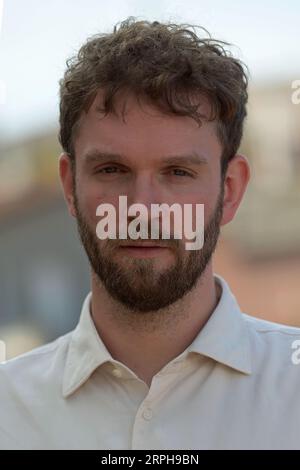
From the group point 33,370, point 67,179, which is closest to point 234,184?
point 67,179

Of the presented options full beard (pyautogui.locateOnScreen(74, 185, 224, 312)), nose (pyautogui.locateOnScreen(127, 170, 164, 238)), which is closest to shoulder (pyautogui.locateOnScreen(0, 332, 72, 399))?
full beard (pyautogui.locateOnScreen(74, 185, 224, 312))

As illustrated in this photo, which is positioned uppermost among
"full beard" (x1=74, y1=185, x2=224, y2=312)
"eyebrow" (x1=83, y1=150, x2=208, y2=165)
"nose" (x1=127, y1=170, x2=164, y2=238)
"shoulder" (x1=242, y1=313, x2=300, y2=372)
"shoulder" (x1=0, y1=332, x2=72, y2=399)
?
"eyebrow" (x1=83, y1=150, x2=208, y2=165)

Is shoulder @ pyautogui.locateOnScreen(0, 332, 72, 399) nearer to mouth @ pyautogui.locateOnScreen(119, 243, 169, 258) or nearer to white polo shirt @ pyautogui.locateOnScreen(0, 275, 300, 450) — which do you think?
white polo shirt @ pyautogui.locateOnScreen(0, 275, 300, 450)

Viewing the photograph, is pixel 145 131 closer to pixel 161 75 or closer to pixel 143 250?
pixel 161 75

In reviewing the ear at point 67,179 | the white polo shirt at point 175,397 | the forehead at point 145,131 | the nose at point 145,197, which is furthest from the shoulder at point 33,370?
the forehead at point 145,131

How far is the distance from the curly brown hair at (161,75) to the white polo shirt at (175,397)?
23.9 inches

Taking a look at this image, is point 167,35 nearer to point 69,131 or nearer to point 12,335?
point 69,131

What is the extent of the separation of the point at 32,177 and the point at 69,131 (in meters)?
10.5

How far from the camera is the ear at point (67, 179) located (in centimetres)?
312

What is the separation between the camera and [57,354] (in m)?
3.04

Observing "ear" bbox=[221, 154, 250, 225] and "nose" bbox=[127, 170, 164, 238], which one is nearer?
"nose" bbox=[127, 170, 164, 238]

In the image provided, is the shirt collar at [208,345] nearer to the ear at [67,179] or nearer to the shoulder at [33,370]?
the shoulder at [33,370]

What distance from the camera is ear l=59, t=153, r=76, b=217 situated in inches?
123

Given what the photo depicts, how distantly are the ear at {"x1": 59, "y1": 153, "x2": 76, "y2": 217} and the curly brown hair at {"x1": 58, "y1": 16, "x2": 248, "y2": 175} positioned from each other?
4cm
